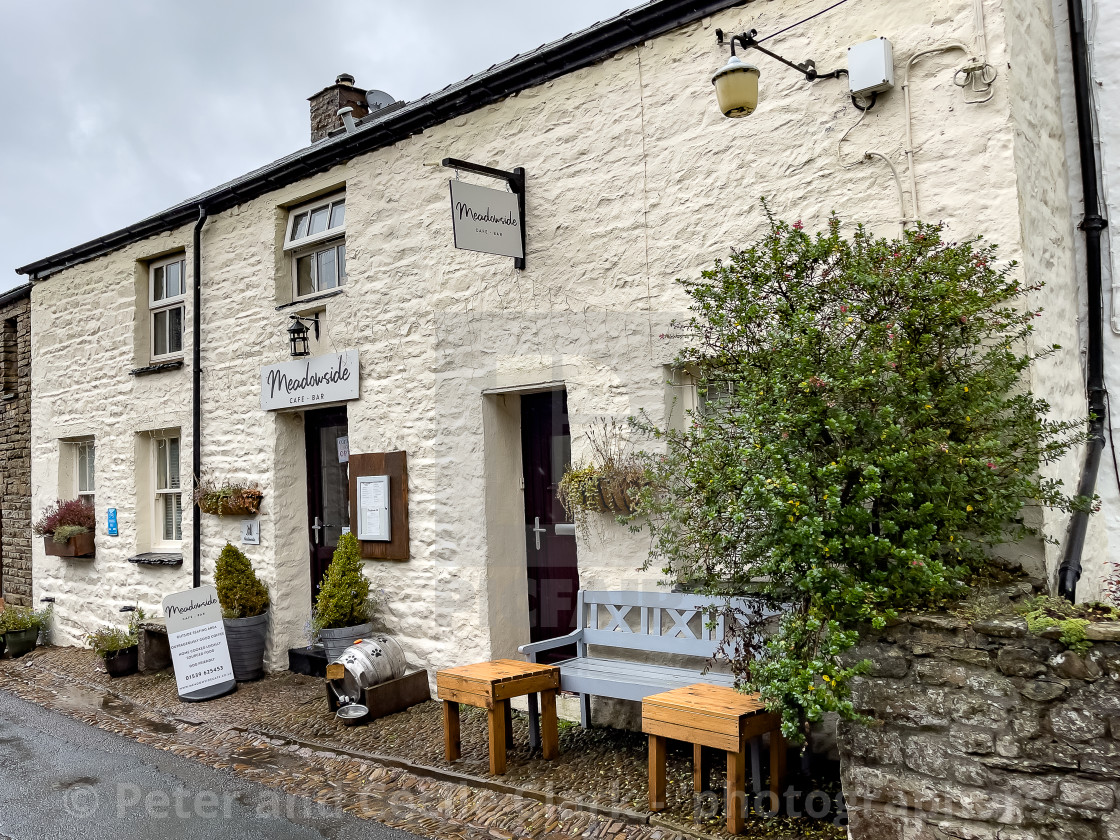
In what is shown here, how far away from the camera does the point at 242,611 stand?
26.9 feet

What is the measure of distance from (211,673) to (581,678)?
4118mm

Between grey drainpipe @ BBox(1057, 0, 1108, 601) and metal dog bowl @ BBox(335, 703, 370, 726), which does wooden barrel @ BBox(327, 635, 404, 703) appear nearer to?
metal dog bowl @ BBox(335, 703, 370, 726)

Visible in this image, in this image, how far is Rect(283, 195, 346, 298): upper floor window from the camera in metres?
8.19

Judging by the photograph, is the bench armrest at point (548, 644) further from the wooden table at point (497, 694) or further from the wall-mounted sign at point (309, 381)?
the wall-mounted sign at point (309, 381)

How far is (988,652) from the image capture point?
11.4ft

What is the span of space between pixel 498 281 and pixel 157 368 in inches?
190

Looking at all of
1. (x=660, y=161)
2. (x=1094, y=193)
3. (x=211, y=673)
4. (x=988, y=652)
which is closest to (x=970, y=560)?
(x=988, y=652)

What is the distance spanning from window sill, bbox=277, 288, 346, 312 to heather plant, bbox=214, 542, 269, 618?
2.27 metres

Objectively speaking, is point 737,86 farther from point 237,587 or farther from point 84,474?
point 84,474

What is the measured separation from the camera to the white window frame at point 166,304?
973cm

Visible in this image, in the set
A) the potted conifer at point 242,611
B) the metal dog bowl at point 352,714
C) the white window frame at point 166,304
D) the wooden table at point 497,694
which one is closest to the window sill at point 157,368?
the white window frame at point 166,304

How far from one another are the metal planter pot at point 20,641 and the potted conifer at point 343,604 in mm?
5326

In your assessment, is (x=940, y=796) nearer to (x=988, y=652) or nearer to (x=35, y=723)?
(x=988, y=652)

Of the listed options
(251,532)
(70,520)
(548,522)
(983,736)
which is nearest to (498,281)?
(548,522)
